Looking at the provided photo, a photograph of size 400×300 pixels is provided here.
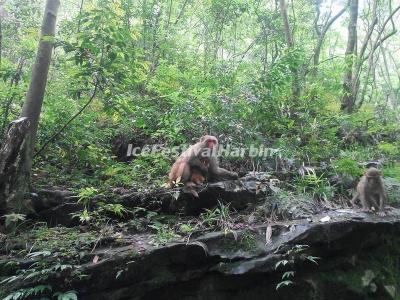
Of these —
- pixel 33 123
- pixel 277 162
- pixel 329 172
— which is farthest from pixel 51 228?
pixel 329 172

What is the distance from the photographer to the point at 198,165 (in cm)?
768

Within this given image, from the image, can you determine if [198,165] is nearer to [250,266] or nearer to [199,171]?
[199,171]

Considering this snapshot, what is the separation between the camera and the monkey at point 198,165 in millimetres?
7395

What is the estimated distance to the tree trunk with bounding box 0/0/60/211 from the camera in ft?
23.1

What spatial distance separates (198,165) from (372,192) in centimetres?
337

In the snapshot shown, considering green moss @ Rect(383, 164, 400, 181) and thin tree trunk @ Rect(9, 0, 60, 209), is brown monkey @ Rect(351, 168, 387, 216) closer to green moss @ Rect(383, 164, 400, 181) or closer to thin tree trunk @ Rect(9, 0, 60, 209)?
green moss @ Rect(383, 164, 400, 181)

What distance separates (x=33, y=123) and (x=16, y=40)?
6.80 m

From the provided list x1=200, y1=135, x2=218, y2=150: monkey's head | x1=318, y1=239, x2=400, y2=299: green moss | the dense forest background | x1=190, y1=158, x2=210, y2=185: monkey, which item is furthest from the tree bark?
x1=318, y1=239, x2=400, y2=299: green moss

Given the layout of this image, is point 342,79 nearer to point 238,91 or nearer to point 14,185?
point 238,91

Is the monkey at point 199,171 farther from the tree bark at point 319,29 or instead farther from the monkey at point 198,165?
the tree bark at point 319,29

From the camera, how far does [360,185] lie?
7.25 metres

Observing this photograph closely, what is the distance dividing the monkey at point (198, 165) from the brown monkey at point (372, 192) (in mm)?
2463

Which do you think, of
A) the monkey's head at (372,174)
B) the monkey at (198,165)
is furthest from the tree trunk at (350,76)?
the monkey at (198,165)

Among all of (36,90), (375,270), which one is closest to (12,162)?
(36,90)
